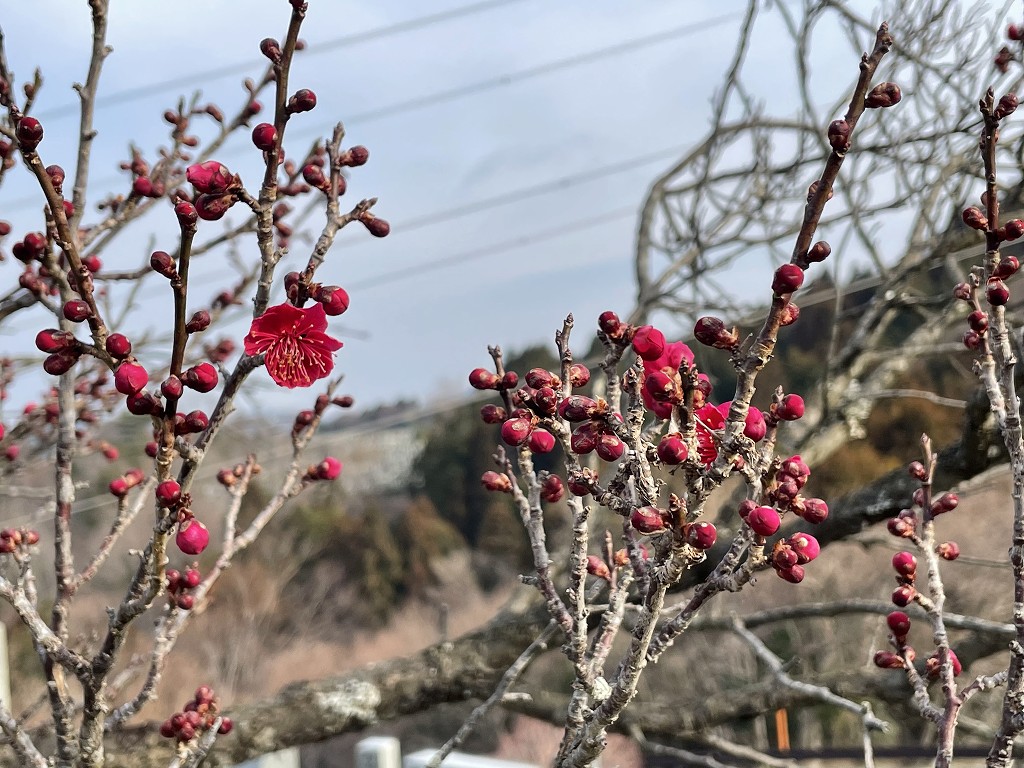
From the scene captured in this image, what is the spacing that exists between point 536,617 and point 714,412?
5.39 feet

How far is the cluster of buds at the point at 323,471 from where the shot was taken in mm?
1555

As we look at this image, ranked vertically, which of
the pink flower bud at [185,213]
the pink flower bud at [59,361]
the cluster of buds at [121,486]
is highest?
the pink flower bud at [185,213]

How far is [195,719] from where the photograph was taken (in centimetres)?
137

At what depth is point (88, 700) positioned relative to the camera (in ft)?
3.52

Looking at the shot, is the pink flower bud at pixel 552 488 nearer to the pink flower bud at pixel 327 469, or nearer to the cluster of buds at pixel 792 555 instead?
the cluster of buds at pixel 792 555

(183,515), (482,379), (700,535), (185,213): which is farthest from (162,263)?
(700,535)

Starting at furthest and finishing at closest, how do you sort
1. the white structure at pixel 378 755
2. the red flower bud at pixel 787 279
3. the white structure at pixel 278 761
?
the white structure at pixel 378 755
the white structure at pixel 278 761
the red flower bud at pixel 787 279

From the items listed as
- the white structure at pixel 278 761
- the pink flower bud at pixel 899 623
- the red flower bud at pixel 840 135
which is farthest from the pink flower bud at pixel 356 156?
the white structure at pixel 278 761

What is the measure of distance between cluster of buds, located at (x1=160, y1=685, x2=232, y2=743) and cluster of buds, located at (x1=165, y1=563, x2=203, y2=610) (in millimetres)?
186

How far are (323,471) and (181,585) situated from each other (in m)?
0.35

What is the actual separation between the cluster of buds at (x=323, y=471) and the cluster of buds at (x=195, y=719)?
1.28 ft

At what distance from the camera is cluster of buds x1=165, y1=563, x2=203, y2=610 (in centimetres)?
128

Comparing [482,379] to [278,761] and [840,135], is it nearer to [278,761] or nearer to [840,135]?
[840,135]

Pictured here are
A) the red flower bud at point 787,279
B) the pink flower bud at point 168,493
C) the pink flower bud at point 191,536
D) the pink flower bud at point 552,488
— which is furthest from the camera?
the pink flower bud at point 552,488
